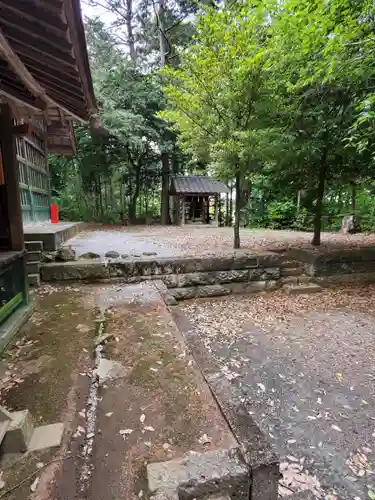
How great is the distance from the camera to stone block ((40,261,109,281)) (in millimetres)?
3910

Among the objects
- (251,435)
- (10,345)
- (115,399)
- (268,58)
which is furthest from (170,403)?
(268,58)

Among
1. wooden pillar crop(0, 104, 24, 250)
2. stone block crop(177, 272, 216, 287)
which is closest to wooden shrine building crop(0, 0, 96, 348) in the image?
wooden pillar crop(0, 104, 24, 250)

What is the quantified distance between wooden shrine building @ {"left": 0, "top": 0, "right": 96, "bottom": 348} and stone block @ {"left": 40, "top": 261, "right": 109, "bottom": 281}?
0.70m

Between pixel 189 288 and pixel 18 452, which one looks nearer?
pixel 18 452

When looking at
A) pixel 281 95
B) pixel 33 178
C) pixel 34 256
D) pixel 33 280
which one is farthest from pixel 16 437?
pixel 33 178

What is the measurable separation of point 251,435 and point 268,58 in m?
4.98

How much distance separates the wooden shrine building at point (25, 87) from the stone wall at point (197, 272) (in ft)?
3.40

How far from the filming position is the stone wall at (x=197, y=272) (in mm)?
4055

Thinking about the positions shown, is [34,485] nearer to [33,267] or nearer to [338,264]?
[33,267]

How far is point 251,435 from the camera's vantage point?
137 centimetres

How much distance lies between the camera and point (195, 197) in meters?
13.4

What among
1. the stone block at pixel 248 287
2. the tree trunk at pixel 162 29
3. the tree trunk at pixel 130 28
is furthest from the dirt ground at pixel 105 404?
the tree trunk at pixel 130 28

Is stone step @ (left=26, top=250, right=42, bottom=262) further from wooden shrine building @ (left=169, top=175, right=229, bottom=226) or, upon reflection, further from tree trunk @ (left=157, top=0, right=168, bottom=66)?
tree trunk @ (left=157, top=0, right=168, bottom=66)

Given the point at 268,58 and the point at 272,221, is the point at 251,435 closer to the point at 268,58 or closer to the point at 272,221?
the point at 268,58
